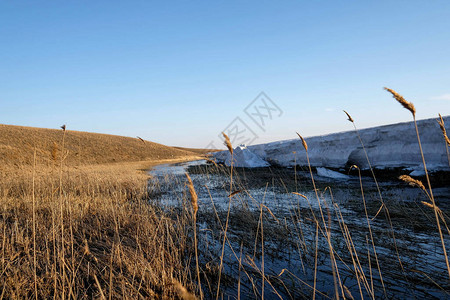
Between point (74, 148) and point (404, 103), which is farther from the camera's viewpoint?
point (74, 148)

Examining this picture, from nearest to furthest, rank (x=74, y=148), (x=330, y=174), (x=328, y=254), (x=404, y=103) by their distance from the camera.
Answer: (x=404, y=103) < (x=328, y=254) < (x=330, y=174) < (x=74, y=148)

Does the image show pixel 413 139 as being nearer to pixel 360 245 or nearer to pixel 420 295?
pixel 360 245

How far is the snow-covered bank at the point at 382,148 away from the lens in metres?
8.65

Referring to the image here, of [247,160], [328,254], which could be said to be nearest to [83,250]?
[328,254]

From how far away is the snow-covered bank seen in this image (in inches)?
340

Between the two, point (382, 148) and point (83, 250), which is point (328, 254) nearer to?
point (83, 250)

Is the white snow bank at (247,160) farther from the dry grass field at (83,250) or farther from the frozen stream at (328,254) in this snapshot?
the frozen stream at (328,254)

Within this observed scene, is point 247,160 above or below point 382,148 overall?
below

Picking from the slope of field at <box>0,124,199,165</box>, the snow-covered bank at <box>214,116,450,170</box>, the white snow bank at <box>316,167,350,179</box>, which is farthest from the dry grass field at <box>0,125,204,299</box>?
the slope of field at <box>0,124,199,165</box>

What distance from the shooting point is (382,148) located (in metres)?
10.0

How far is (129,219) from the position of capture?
4.21 metres

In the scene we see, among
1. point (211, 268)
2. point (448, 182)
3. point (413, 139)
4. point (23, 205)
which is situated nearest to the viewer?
point (211, 268)

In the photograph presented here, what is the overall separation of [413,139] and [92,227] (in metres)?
10.1

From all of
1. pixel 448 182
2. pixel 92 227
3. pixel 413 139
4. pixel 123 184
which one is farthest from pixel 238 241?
pixel 413 139
